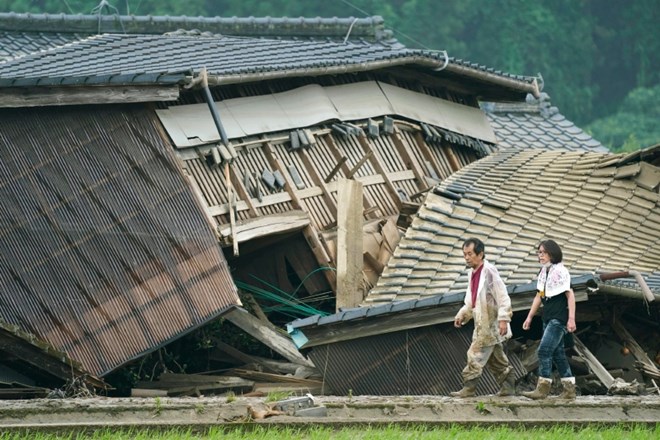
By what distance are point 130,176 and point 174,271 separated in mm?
1225

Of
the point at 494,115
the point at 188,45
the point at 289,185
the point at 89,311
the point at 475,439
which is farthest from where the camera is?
the point at 494,115

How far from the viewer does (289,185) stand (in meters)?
20.4

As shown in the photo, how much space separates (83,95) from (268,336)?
3464 mm

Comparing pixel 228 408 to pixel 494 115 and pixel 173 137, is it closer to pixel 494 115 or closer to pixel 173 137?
pixel 173 137

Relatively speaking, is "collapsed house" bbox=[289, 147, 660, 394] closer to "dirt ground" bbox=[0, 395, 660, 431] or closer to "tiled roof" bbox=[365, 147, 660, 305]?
"tiled roof" bbox=[365, 147, 660, 305]

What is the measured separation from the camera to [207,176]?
1947 centimetres

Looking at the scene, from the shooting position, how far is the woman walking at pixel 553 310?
46.6ft

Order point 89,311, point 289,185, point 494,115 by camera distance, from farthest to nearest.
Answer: point 494,115, point 289,185, point 89,311

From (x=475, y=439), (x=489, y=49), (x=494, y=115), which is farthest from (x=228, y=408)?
(x=489, y=49)

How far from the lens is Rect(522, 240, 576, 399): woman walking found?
1420cm

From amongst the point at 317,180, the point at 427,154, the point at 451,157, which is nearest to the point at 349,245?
the point at 317,180

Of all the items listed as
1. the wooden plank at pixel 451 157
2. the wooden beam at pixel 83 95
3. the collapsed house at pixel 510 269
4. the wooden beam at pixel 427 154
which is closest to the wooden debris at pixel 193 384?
the collapsed house at pixel 510 269

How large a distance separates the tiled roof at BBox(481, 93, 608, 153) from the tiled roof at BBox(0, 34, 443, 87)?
4629 millimetres

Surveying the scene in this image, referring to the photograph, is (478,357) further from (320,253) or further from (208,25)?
(208,25)
